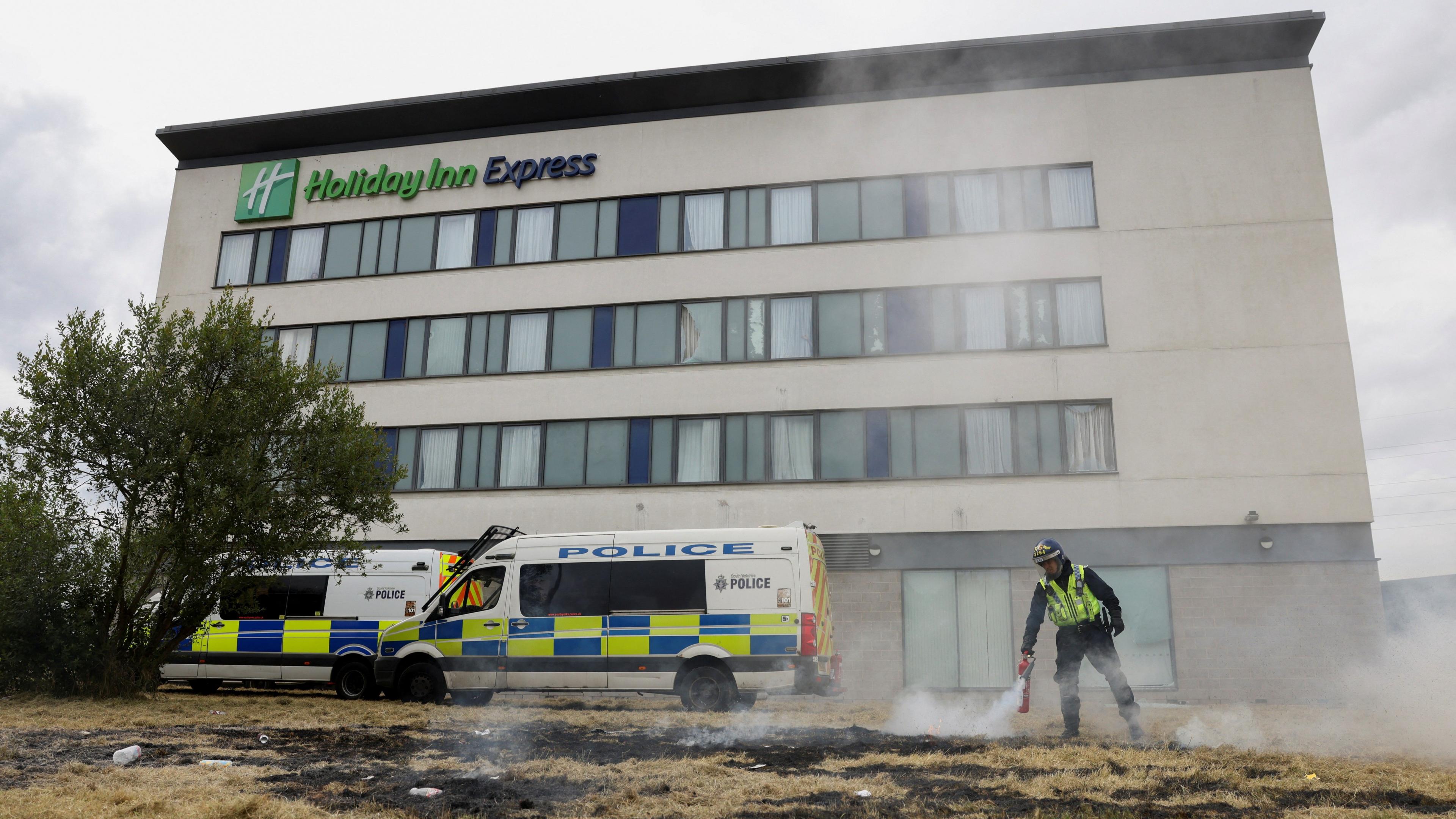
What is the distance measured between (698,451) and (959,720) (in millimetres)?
10324

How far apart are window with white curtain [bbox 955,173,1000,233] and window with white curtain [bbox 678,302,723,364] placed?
5076 millimetres

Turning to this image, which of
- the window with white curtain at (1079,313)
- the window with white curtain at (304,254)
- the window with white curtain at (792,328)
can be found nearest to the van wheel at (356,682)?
the window with white curtain at (792,328)

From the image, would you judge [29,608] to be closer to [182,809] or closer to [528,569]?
[528,569]

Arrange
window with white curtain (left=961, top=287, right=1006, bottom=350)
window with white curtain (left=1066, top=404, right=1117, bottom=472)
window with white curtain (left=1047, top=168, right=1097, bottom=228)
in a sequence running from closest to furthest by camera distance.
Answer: window with white curtain (left=1066, top=404, right=1117, bottom=472) < window with white curtain (left=961, top=287, right=1006, bottom=350) < window with white curtain (left=1047, top=168, right=1097, bottom=228)

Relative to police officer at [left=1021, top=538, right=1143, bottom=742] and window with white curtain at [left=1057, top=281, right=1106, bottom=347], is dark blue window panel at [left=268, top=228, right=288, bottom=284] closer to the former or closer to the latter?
window with white curtain at [left=1057, top=281, right=1106, bottom=347]

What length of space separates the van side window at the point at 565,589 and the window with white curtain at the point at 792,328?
791 centimetres

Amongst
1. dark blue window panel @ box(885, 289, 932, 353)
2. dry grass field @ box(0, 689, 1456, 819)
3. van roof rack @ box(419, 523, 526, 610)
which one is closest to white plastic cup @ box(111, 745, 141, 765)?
dry grass field @ box(0, 689, 1456, 819)

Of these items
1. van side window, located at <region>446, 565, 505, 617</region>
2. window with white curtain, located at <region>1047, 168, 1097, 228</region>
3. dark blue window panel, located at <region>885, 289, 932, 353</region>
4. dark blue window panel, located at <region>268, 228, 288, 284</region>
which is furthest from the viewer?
dark blue window panel, located at <region>268, 228, 288, 284</region>

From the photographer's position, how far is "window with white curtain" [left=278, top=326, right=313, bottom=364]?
70.5ft

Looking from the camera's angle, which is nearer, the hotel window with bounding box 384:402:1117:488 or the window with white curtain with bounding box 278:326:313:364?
the hotel window with bounding box 384:402:1117:488

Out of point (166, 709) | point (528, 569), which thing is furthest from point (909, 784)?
point (166, 709)

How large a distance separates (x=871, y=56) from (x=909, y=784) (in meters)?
16.9

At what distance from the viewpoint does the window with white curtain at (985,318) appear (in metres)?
18.4

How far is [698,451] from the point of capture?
62.1 feet
